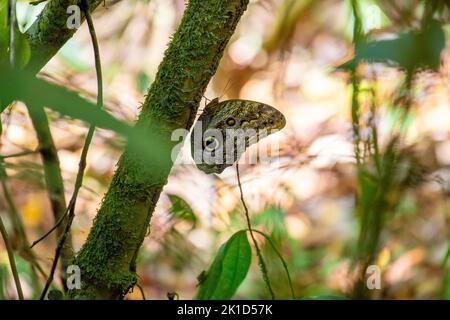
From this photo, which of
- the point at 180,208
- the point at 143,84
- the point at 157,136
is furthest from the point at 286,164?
the point at 157,136

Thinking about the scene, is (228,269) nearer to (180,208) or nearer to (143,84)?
(180,208)

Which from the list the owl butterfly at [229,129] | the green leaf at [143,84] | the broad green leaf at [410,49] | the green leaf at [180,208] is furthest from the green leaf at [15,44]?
the green leaf at [143,84]

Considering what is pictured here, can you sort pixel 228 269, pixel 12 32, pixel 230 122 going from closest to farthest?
pixel 12 32
pixel 230 122
pixel 228 269

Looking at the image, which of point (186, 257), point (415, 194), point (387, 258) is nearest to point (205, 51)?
point (186, 257)

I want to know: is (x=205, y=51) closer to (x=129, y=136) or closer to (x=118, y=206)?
(x=118, y=206)

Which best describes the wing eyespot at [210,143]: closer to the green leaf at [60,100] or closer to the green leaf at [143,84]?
the green leaf at [60,100]
